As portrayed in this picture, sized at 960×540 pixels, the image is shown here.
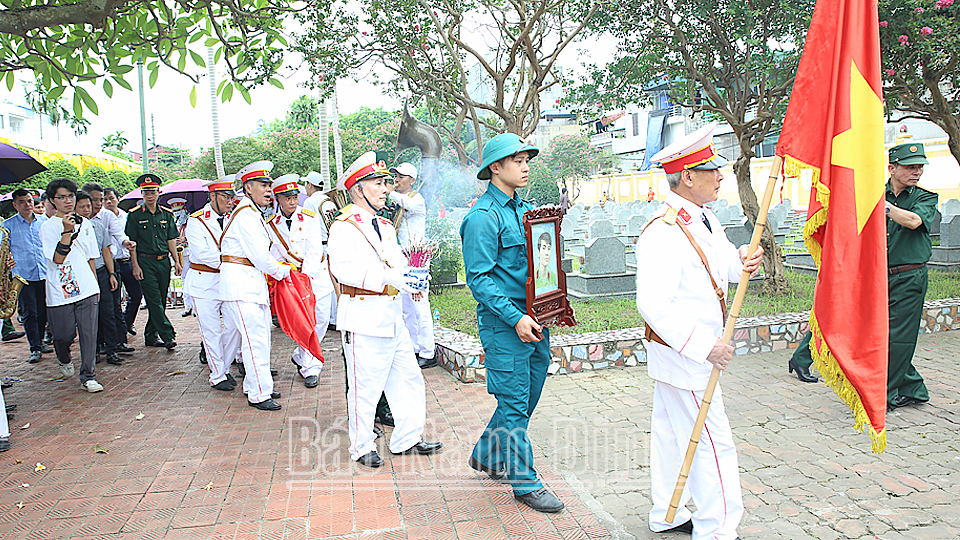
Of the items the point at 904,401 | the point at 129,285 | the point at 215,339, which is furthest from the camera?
the point at 129,285

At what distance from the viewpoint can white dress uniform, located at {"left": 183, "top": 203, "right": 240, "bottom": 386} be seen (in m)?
6.38

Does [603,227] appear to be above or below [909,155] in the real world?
below

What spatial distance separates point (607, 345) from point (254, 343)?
3361mm

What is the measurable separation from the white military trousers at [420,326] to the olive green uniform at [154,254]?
12.1ft

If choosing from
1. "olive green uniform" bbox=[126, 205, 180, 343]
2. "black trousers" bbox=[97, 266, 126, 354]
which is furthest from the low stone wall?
"black trousers" bbox=[97, 266, 126, 354]

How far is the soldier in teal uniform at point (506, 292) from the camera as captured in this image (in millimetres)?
3439

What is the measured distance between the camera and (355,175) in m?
4.36

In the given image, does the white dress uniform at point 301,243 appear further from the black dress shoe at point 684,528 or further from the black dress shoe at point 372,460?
the black dress shoe at point 684,528

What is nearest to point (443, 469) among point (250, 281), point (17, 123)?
point (250, 281)

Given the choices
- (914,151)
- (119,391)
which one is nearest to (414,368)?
(119,391)

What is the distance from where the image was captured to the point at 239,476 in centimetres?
422

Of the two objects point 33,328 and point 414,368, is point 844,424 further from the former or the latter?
point 33,328

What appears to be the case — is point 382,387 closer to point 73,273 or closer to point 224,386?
point 224,386

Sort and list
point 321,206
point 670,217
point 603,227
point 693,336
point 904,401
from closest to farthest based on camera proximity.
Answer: point 693,336 → point 670,217 → point 904,401 → point 321,206 → point 603,227
